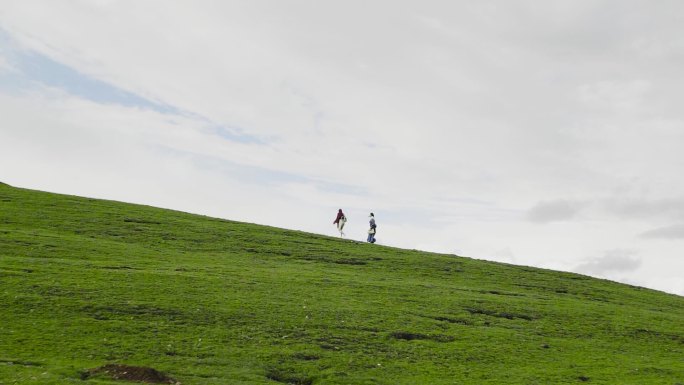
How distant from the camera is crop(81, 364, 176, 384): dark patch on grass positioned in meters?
21.1

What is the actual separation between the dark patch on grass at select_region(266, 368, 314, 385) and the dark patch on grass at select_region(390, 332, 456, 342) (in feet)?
24.9

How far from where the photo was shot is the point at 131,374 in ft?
70.4

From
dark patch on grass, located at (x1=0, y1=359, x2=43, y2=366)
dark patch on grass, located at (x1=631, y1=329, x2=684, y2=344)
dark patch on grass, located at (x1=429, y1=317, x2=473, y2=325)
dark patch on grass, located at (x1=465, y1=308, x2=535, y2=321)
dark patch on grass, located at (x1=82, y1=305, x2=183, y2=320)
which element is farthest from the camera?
dark patch on grass, located at (x1=465, y1=308, x2=535, y2=321)

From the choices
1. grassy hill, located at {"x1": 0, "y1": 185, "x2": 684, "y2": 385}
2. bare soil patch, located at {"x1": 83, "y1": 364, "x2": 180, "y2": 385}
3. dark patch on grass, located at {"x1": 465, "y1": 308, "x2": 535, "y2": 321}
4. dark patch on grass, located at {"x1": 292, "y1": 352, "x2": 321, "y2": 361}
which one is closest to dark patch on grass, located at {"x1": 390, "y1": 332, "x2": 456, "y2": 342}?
grassy hill, located at {"x1": 0, "y1": 185, "x2": 684, "y2": 385}

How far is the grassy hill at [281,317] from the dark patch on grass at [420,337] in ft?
0.38

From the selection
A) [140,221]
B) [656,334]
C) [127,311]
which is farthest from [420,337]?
[140,221]

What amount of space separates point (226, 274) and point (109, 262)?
24.2ft

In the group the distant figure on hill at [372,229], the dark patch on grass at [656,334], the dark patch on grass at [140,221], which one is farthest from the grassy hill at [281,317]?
the distant figure on hill at [372,229]

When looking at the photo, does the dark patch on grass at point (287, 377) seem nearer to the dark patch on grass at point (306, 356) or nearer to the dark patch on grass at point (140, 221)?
the dark patch on grass at point (306, 356)

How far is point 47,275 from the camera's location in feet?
106

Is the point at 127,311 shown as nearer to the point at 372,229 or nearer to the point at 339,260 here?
the point at 339,260

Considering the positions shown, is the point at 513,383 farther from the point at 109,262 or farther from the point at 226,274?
the point at 109,262

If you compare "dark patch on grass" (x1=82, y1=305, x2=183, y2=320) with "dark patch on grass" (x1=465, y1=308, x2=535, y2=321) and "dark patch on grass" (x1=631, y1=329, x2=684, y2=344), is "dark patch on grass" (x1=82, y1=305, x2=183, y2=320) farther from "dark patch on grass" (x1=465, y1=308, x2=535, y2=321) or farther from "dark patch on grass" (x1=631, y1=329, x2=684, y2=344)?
"dark patch on grass" (x1=631, y1=329, x2=684, y2=344)


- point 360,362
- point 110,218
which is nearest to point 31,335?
point 360,362
